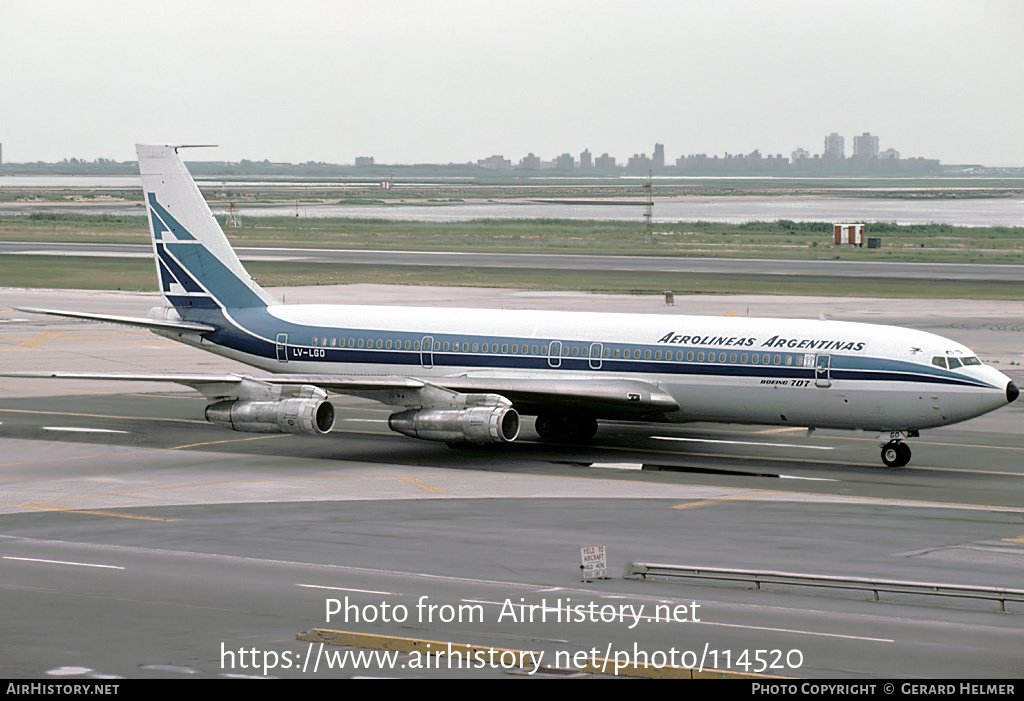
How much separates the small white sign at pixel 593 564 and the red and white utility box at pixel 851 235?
121636 millimetres

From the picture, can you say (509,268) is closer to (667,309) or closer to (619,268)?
(619,268)

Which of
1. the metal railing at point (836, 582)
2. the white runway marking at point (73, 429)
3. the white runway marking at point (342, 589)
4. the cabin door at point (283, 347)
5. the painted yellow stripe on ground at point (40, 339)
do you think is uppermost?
the cabin door at point (283, 347)

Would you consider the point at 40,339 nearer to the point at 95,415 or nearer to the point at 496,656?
the point at 95,415

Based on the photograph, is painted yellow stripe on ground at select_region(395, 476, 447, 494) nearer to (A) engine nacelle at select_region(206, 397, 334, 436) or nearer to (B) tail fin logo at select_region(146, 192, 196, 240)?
(A) engine nacelle at select_region(206, 397, 334, 436)

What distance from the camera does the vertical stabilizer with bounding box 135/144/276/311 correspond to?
4862 centimetres

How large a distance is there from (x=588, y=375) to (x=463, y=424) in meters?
4.42

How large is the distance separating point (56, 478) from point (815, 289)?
64.1m

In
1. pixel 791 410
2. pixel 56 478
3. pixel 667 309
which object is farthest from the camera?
pixel 667 309

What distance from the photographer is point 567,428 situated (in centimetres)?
4550

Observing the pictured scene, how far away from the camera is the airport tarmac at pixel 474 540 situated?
21.6 metres

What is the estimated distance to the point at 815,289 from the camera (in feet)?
308

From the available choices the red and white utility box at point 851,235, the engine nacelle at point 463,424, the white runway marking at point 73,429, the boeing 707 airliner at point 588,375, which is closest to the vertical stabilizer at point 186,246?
the boeing 707 airliner at point 588,375

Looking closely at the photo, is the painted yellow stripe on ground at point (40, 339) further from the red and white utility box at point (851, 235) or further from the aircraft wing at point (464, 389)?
the red and white utility box at point (851, 235)
